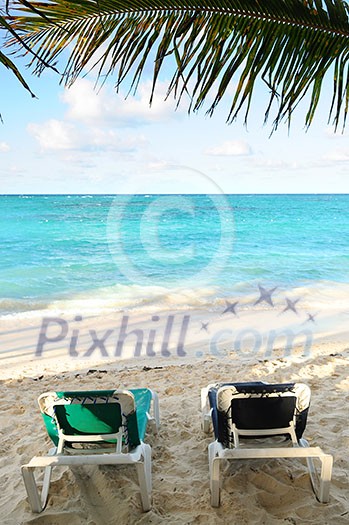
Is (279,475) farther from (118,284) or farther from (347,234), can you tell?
(347,234)

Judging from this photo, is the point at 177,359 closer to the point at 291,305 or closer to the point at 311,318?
the point at 311,318

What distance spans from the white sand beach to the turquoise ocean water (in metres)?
3.16

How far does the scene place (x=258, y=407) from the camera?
8.30 feet

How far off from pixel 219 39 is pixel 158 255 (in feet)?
57.8

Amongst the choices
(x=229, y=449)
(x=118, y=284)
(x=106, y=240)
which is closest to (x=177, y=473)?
(x=229, y=449)

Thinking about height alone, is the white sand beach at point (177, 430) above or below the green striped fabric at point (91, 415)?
below

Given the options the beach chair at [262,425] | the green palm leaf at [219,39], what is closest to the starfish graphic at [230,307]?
the beach chair at [262,425]

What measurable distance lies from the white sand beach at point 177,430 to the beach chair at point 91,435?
19cm

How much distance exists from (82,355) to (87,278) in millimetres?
7586

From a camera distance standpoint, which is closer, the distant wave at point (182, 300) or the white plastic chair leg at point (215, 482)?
the white plastic chair leg at point (215, 482)

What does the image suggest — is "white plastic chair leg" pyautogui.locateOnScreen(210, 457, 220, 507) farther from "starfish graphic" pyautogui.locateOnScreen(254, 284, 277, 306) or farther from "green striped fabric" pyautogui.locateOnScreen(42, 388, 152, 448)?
"starfish graphic" pyautogui.locateOnScreen(254, 284, 277, 306)

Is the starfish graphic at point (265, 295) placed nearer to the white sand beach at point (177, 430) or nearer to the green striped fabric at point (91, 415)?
the white sand beach at point (177, 430)

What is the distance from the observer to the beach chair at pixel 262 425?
2459 mm

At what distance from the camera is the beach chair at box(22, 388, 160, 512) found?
242cm
